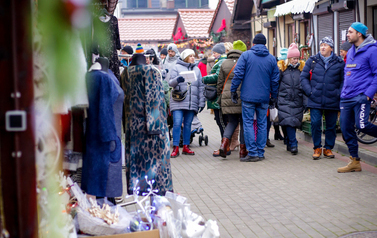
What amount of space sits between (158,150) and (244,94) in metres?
3.46

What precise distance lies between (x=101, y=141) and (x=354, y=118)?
169 inches

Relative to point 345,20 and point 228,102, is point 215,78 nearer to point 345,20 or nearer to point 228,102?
point 228,102

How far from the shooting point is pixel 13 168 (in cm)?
199

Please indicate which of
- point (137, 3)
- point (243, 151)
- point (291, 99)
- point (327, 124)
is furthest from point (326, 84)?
point (137, 3)

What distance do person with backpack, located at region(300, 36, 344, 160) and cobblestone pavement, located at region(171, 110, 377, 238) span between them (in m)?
0.44

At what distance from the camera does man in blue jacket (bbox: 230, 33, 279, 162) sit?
8.17 metres

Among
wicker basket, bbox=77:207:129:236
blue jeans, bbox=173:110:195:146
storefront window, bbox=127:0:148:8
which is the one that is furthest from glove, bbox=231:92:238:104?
storefront window, bbox=127:0:148:8

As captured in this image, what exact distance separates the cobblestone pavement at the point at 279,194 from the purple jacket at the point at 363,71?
1.20 metres

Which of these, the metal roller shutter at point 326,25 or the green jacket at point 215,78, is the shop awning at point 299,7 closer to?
the metal roller shutter at point 326,25

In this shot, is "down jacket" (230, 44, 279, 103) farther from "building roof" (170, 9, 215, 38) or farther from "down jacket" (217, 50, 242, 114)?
"building roof" (170, 9, 215, 38)

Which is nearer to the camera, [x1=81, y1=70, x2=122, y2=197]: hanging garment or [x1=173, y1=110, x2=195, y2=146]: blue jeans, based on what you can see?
[x1=81, y1=70, x2=122, y2=197]: hanging garment

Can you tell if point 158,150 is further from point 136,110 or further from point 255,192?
point 255,192

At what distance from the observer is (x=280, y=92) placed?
9109mm

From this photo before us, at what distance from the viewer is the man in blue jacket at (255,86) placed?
26.8 ft
